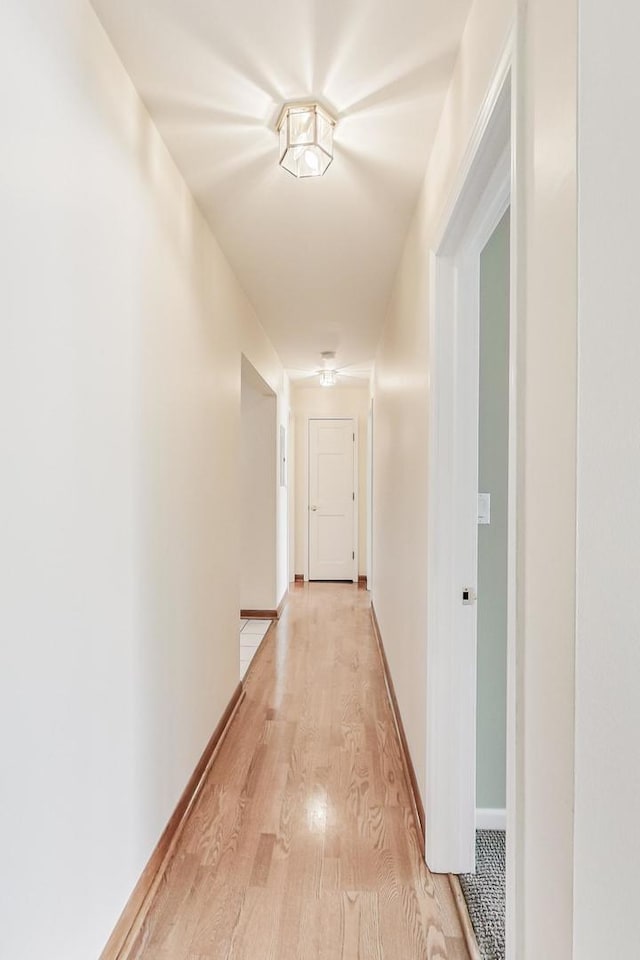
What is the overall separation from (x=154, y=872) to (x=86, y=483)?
4.17ft

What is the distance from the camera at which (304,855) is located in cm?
186

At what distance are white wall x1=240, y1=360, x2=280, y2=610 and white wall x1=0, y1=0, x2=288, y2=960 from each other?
281 cm

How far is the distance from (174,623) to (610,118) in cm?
186

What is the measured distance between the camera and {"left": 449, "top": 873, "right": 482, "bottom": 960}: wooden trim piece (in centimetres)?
145

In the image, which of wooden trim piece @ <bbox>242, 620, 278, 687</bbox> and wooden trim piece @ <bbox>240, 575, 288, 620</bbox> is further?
wooden trim piece @ <bbox>240, 575, 288, 620</bbox>

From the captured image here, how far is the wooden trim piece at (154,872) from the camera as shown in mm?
1427

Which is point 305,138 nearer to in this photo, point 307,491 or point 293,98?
point 293,98

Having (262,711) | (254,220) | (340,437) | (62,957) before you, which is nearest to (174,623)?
(62,957)

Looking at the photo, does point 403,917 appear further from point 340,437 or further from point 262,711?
point 340,437

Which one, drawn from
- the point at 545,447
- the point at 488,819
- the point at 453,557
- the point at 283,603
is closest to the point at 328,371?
the point at 283,603

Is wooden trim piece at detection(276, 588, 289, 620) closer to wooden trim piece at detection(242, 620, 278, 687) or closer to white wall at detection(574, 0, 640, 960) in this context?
wooden trim piece at detection(242, 620, 278, 687)

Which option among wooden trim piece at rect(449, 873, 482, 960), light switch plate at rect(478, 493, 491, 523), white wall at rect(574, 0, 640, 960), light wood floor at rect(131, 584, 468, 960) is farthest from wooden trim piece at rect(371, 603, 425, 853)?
white wall at rect(574, 0, 640, 960)

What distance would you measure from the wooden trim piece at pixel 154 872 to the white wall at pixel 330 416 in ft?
14.6

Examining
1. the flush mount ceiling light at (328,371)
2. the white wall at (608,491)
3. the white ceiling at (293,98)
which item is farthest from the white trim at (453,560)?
the flush mount ceiling light at (328,371)
